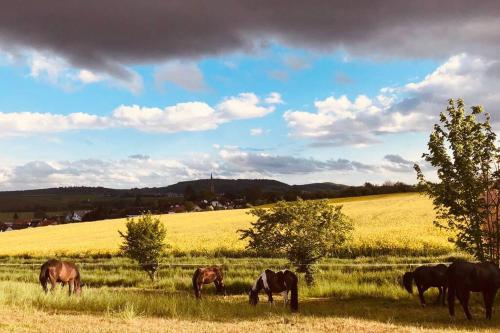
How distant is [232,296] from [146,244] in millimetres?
9117

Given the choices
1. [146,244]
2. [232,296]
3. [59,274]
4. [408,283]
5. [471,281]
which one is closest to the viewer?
[471,281]

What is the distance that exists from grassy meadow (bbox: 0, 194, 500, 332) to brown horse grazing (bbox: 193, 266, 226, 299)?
1.99 feet

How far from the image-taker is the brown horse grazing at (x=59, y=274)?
811 inches

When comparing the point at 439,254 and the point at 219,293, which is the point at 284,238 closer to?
the point at 219,293

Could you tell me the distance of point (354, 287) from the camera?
22344mm

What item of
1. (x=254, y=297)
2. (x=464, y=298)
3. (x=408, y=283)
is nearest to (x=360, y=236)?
(x=408, y=283)

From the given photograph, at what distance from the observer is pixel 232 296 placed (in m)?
23.5

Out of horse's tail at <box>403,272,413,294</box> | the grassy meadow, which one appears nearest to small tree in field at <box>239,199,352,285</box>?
the grassy meadow

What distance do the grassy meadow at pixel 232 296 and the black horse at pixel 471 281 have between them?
0.68 metres

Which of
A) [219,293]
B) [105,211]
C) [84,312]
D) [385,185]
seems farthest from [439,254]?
[105,211]

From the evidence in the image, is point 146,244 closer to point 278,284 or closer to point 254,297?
point 254,297

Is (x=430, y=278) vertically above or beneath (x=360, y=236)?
beneath

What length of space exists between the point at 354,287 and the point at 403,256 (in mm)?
13103

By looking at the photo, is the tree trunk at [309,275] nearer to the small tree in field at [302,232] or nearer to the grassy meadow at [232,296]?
the small tree in field at [302,232]
